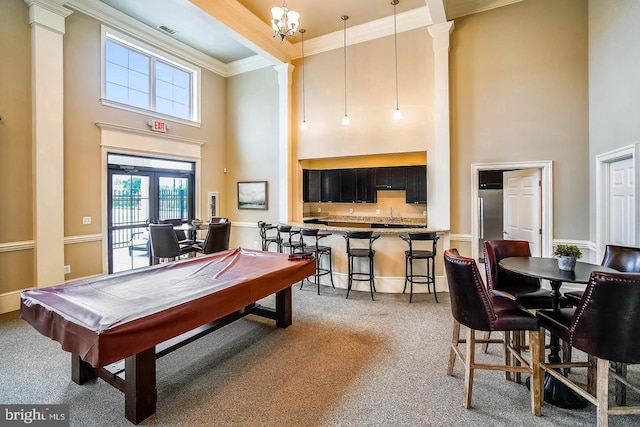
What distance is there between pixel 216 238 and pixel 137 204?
214 cm

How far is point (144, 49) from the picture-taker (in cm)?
601

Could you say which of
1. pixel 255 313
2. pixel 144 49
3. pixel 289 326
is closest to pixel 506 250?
pixel 289 326

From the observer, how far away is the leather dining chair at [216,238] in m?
5.07

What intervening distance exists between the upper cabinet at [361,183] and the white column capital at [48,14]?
462cm

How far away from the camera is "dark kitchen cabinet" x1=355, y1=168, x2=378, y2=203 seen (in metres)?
6.49

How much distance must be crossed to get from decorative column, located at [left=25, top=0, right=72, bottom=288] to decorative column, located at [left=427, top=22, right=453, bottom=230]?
5835 millimetres

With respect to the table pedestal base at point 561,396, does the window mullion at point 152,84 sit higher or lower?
higher

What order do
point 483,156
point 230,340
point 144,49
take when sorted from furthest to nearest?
point 144,49, point 483,156, point 230,340

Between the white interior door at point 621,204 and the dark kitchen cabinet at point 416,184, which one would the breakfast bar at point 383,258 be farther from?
the white interior door at point 621,204

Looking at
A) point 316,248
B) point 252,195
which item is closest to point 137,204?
point 252,195

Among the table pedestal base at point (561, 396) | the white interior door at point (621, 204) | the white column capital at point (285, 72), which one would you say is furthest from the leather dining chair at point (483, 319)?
the white column capital at point (285, 72)

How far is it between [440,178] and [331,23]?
11.5 feet

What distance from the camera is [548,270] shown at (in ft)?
8.14

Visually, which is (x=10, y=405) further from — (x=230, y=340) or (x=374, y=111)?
(x=374, y=111)
